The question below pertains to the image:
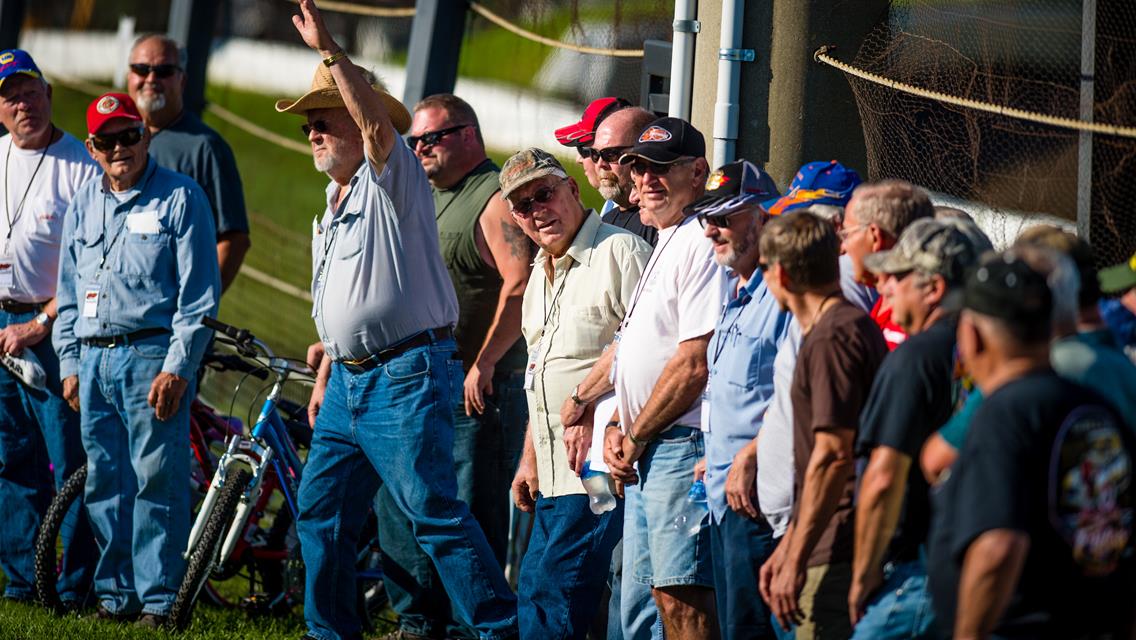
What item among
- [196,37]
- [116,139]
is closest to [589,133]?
[116,139]

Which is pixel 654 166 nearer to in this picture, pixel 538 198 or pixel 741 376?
pixel 538 198

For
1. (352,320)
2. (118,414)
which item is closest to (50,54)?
(118,414)

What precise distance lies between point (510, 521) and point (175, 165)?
2307 mm

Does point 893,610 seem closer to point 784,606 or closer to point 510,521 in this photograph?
point 784,606

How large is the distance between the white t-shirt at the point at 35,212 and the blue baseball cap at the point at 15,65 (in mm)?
355

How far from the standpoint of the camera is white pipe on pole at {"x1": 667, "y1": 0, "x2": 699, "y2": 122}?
5.67m

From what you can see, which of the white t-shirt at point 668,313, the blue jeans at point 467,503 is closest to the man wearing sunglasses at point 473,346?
the blue jeans at point 467,503

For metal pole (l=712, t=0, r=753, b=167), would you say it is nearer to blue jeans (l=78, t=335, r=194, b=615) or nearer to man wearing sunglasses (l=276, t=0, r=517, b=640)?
Result: man wearing sunglasses (l=276, t=0, r=517, b=640)

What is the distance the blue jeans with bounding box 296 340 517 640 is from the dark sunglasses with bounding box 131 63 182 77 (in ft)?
8.52

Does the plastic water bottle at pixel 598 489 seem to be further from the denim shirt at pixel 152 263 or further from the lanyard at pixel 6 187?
the lanyard at pixel 6 187

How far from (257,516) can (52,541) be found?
33.3 inches

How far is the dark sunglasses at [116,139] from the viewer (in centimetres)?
621

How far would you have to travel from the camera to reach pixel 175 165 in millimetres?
7066

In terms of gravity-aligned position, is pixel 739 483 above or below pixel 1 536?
above
